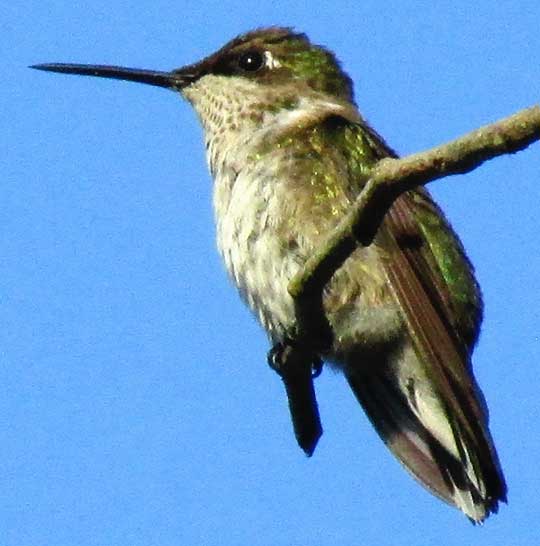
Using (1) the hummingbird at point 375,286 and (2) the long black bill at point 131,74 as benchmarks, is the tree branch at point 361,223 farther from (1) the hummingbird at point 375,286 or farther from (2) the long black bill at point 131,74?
(2) the long black bill at point 131,74

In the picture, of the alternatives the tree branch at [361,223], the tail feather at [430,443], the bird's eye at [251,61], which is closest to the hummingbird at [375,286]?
the tail feather at [430,443]

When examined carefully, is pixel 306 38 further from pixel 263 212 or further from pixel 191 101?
pixel 263 212

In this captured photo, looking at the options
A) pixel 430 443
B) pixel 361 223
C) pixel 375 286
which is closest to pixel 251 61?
pixel 375 286

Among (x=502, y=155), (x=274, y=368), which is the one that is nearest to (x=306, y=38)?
(x=274, y=368)

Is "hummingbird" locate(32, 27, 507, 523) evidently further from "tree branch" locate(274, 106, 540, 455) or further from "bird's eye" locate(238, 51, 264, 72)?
"bird's eye" locate(238, 51, 264, 72)

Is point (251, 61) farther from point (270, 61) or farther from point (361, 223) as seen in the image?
point (361, 223)

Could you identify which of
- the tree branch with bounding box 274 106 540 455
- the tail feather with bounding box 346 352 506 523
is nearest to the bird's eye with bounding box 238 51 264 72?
the tail feather with bounding box 346 352 506 523
